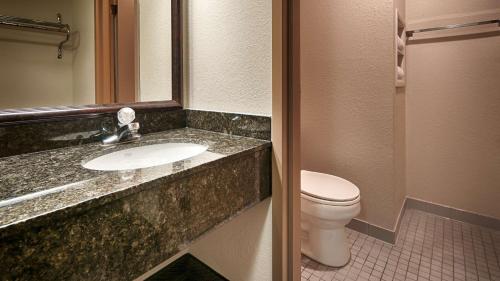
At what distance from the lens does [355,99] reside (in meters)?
1.92

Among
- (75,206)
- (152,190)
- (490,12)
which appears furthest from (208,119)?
(490,12)

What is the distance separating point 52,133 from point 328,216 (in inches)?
51.6

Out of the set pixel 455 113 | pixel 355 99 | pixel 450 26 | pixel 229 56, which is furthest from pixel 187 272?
pixel 450 26

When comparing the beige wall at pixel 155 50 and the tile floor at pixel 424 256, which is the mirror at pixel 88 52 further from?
the tile floor at pixel 424 256

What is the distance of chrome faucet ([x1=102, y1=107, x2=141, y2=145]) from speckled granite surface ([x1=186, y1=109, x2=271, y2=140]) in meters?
0.30

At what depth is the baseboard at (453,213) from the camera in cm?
198

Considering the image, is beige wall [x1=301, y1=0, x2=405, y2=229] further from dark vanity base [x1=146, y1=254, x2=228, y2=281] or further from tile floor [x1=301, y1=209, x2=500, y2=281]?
A: dark vanity base [x1=146, y1=254, x2=228, y2=281]

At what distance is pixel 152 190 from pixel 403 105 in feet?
6.98

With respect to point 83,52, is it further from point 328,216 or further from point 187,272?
point 328,216

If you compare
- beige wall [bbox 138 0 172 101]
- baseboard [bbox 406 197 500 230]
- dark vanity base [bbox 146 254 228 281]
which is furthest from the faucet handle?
baseboard [bbox 406 197 500 230]

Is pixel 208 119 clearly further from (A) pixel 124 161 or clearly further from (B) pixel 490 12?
(B) pixel 490 12

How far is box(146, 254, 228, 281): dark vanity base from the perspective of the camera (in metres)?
1.31

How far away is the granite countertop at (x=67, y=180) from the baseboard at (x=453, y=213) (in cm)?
192

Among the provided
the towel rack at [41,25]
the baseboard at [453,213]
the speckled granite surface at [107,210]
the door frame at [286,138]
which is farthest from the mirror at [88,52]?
the baseboard at [453,213]
